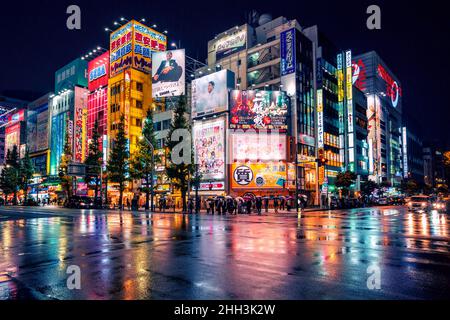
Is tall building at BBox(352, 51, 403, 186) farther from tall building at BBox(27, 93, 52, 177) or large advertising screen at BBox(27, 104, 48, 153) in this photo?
large advertising screen at BBox(27, 104, 48, 153)

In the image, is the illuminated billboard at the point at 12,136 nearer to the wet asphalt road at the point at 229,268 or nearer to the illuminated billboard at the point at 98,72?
the illuminated billboard at the point at 98,72

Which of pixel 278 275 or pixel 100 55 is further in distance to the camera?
pixel 100 55

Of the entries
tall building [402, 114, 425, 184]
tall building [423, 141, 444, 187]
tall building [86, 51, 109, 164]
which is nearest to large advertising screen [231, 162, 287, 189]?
tall building [86, 51, 109, 164]

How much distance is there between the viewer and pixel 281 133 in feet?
161

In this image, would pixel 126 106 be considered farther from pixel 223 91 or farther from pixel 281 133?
pixel 281 133

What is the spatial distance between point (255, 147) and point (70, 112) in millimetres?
53069

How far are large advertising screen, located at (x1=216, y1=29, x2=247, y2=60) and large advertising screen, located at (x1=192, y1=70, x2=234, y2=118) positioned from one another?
13.7 m

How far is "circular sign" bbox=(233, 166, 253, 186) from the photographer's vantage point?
47888 mm

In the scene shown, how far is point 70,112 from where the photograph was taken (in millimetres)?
81062

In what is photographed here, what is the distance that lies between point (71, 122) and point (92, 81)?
10375 mm

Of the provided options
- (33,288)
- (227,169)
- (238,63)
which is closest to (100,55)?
(238,63)

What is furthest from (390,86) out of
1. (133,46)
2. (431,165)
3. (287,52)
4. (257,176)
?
(257,176)

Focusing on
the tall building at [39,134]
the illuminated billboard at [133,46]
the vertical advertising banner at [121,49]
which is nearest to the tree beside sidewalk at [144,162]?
the illuminated billboard at [133,46]
